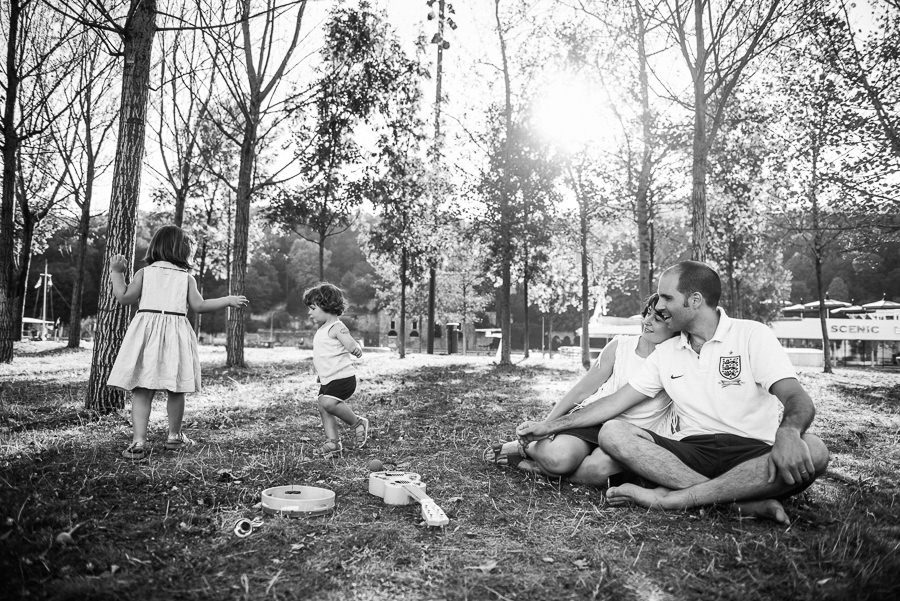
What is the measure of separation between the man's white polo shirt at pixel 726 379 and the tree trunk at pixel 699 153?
5776mm

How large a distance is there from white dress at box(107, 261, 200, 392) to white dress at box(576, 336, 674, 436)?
3.50 meters

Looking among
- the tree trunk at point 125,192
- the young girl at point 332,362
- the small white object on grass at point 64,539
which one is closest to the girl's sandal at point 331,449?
the young girl at point 332,362

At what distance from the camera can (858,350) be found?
37125 mm

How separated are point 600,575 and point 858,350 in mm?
43526

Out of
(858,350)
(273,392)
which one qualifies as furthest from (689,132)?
(858,350)

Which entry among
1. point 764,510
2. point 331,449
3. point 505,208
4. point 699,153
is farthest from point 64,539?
point 505,208

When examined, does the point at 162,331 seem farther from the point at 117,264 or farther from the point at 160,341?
the point at 117,264

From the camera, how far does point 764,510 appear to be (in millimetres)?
3375

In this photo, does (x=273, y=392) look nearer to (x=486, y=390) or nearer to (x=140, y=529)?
(x=486, y=390)

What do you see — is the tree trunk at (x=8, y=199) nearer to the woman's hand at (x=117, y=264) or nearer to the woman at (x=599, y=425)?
the woman's hand at (x=117, y=264)

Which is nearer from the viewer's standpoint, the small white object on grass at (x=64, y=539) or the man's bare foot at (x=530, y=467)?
the small white object on grass at (x=64, y=539)

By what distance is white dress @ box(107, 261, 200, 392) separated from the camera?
484 centimetres

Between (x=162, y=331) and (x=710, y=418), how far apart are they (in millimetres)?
4518

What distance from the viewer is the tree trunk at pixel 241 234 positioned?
12.9 m
